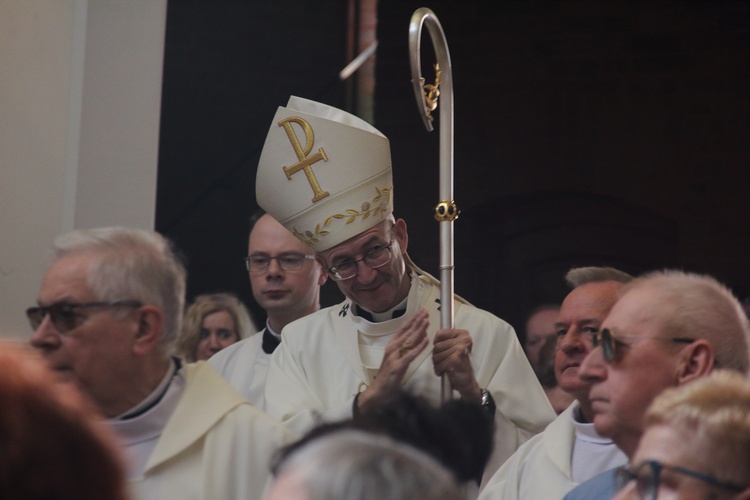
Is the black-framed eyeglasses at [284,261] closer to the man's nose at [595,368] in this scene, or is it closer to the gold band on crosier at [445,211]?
the gold band on crosier at [445,211]

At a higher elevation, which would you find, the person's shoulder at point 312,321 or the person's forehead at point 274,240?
the person's forehead at point 274,240

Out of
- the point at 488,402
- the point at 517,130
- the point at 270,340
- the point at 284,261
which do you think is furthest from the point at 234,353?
the point at 517,130

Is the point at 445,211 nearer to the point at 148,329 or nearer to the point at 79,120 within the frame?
the point at 148,329

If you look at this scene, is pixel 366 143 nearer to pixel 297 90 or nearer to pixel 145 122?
pixel 145 122

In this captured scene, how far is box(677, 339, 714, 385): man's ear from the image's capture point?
3070 mm

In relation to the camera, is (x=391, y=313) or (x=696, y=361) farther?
(x=391, y=313)

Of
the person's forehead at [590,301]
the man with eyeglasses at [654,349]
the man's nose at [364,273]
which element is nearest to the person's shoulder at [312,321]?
the man's nose at [364,273]

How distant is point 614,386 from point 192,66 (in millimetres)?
5573

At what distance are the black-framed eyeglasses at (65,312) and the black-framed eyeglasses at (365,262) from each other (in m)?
1.24

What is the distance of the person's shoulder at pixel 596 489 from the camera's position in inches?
127

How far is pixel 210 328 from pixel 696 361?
3.51 m

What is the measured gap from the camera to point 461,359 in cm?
409

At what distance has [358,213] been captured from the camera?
461 centimetres

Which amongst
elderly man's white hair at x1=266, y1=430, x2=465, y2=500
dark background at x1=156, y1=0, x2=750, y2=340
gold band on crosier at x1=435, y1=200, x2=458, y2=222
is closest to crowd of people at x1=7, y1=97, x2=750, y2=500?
elderly man's white hair at x1=266, y1=430, x2=465, y2=500
